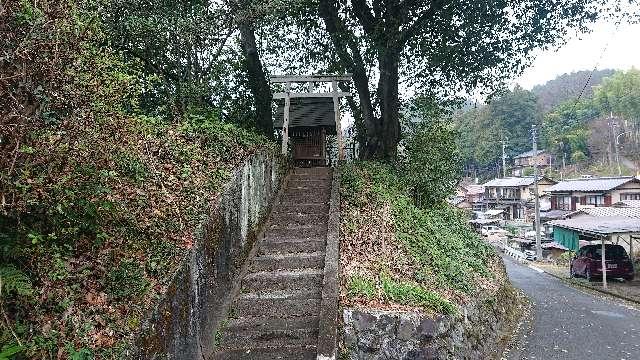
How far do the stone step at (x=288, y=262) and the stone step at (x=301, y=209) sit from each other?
5.56ft

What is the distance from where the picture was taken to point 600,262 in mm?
19016

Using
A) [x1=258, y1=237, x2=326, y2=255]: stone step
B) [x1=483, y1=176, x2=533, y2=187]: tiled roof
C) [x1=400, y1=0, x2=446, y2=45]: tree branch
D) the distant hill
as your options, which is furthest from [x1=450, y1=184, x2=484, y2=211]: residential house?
[x1=258, y1=237, x2=326, y2=255]: stone step

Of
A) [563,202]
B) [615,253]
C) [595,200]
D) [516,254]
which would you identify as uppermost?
[595,200]

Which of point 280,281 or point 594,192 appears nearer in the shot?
point 280,281

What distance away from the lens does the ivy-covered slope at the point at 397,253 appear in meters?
6.32

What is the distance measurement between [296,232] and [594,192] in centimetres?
3484

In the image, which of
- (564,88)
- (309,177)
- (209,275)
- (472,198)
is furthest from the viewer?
(564,88)

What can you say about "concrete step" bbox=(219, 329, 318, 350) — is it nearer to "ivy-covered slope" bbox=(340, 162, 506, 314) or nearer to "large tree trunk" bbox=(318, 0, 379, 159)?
"ivy-covered slope" bbox=(340, 162, 506, 314)

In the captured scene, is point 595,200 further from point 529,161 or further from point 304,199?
point 304,199

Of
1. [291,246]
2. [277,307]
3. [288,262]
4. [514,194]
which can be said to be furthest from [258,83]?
[514,194]

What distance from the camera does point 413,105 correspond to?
15484 mm

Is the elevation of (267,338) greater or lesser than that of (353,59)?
lesser

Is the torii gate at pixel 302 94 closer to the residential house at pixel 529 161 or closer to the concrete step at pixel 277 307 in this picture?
the concrete step at pixel 277 307

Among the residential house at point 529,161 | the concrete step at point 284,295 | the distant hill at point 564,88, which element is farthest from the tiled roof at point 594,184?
the distant hill at point 564,88
